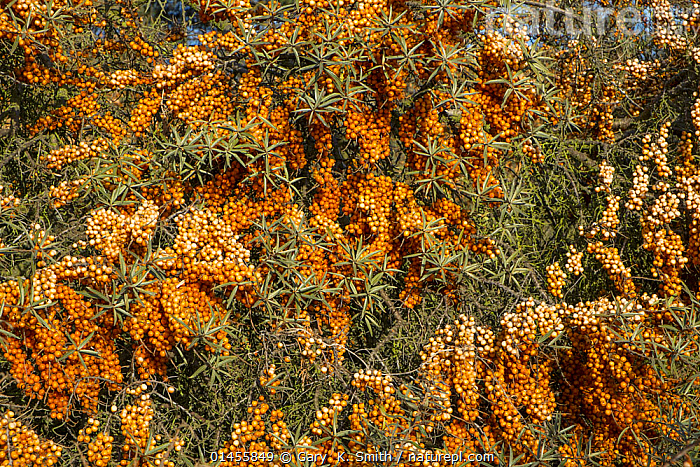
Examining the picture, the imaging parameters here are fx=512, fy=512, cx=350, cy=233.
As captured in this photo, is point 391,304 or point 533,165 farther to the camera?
point 533,165

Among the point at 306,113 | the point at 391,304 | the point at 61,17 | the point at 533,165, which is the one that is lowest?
the point at 391,304

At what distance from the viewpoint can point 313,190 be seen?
2.67 m

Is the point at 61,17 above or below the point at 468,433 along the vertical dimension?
above

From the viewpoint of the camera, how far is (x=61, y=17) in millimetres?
2270

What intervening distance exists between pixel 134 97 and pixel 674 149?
2850 millimetres

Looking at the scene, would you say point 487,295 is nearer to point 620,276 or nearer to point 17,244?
point 620,276

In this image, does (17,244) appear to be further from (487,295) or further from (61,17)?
(487,295)

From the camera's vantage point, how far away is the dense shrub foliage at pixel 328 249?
2.16m

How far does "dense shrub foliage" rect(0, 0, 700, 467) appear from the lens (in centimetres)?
216

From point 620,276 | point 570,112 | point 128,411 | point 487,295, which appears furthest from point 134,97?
point 620,276

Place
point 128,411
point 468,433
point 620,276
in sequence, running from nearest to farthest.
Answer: point 128,411 → point 468,433 → point 620,276

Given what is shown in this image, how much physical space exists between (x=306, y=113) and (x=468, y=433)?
64.8 inches

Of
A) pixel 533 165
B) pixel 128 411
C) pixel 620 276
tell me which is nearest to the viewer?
pixel 128 411

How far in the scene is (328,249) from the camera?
231cm
